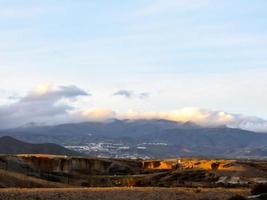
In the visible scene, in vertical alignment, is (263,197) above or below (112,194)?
below

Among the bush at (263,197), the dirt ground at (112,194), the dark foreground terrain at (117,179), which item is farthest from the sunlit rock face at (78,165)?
the bush at (263,197)

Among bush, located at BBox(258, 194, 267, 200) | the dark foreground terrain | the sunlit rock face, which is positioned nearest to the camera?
bush, located at BBox(258, 194, 267, 200)

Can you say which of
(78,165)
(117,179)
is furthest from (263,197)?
(78,165)

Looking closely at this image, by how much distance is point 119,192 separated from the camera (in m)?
59.6

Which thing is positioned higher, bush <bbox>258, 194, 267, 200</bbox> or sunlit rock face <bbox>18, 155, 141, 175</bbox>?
sunlit rock face <bbox>18, 155, 141, 175</bbox>

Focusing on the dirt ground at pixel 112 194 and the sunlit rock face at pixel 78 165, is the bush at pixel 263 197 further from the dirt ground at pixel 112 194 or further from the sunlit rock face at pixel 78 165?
the sunlit rock face at pixel 78 165

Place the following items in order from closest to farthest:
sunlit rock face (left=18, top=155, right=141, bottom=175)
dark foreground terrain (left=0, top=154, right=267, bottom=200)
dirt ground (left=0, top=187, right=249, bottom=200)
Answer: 1. dirt ground (left=0, top=187, right=249, bottom=200)
2. dark foreground terrain (left=0, top=154, right=267, bottom=200)
3. sunlit rock face (left=18, top=155, right=141, bottom=175)

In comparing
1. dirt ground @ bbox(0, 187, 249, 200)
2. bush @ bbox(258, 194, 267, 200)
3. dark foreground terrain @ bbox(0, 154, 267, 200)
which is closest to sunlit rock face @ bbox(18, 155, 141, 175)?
dark foreground terrain @ bbox(0, 154, 267, 200)

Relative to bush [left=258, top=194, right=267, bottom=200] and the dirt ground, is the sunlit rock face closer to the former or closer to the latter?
the dirt ground

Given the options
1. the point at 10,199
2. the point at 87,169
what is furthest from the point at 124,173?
the point at 10,199

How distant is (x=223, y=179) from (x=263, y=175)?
17.8 metres

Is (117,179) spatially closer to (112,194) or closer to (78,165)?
(78,165)

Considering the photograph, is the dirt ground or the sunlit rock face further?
the sunlit rock face

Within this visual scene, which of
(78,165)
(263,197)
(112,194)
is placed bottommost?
(263,197)
